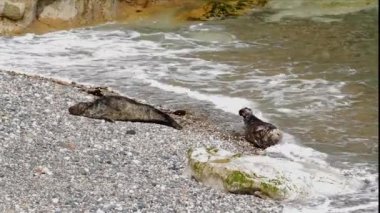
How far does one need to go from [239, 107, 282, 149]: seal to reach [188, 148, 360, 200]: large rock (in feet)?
5.64

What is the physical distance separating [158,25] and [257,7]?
443 centimetres

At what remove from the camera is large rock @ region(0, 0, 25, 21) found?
21.5 meters

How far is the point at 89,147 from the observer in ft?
33.0

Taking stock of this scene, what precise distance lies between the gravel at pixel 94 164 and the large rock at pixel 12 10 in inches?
376

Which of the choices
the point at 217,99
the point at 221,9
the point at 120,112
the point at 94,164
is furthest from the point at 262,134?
the point at 221,9

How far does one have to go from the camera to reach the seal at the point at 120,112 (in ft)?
38.5

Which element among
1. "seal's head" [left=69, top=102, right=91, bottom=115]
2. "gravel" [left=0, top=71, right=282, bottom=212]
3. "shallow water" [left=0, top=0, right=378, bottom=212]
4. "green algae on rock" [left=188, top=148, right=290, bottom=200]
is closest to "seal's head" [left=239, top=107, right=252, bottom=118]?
"shallow water" [left=0, top=0, right=378, bottom=212]

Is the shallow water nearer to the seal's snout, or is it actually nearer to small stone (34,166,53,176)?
the seal's snout

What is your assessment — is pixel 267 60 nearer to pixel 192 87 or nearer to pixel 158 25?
pixel 192 87

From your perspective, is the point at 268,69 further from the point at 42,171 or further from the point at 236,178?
the point at 42,171

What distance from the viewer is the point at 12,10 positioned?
21.6m

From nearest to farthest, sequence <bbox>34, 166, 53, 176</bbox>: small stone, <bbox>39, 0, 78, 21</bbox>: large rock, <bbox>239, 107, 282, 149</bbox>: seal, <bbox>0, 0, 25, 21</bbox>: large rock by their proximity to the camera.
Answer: <bbox>34, 166, 53, 176</bbox>: small stone → <bbox>239, 107, 282, 149</bbox>: seal → <bbox>0, 0, 25, 21</bbox>: large rock → <bbox>39, 0, 78, 21</bbox>: large rock

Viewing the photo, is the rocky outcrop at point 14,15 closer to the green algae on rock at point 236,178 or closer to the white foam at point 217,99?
the white foam at point 217,99

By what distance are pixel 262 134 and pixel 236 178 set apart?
9.53 feet
